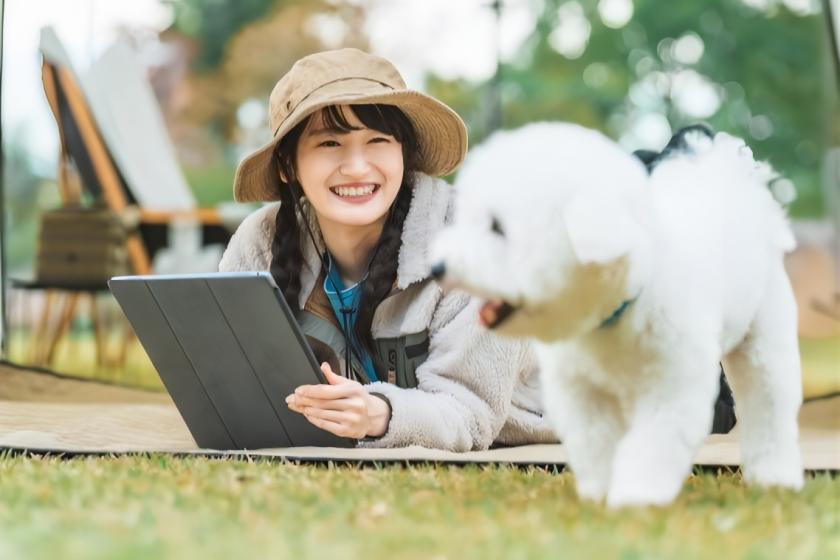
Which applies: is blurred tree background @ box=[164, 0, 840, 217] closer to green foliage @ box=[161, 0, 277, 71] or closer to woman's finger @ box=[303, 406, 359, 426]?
green foliage @ box=[161, 0, 277, 71]

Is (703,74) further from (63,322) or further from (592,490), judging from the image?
(592,490)

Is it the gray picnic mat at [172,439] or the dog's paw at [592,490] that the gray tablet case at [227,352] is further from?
the dog's paw at [592,490]

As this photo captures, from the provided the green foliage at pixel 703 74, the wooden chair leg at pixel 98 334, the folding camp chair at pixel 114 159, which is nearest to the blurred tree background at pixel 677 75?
the green foliage at pixel 703 74

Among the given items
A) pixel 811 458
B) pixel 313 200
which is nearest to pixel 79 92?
pixel 313 200

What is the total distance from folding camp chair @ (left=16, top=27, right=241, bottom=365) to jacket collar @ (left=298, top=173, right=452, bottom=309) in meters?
2.72

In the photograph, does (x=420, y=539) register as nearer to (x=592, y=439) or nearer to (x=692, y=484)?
(x=592, y=439)

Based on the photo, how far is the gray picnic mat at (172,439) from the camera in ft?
5.94

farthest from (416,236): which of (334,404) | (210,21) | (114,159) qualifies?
(210,21)

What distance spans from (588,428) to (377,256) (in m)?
0.84

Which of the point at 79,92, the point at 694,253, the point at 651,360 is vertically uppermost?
the point at 79,92

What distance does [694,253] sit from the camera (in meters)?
1.30

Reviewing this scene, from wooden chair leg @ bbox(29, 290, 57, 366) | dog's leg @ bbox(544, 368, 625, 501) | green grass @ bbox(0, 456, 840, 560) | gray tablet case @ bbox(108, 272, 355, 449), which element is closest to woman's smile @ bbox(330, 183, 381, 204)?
gray tablet case @ bbox(108, 272, 355, 449)

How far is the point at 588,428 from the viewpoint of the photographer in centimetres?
135

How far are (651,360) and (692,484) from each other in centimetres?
38
